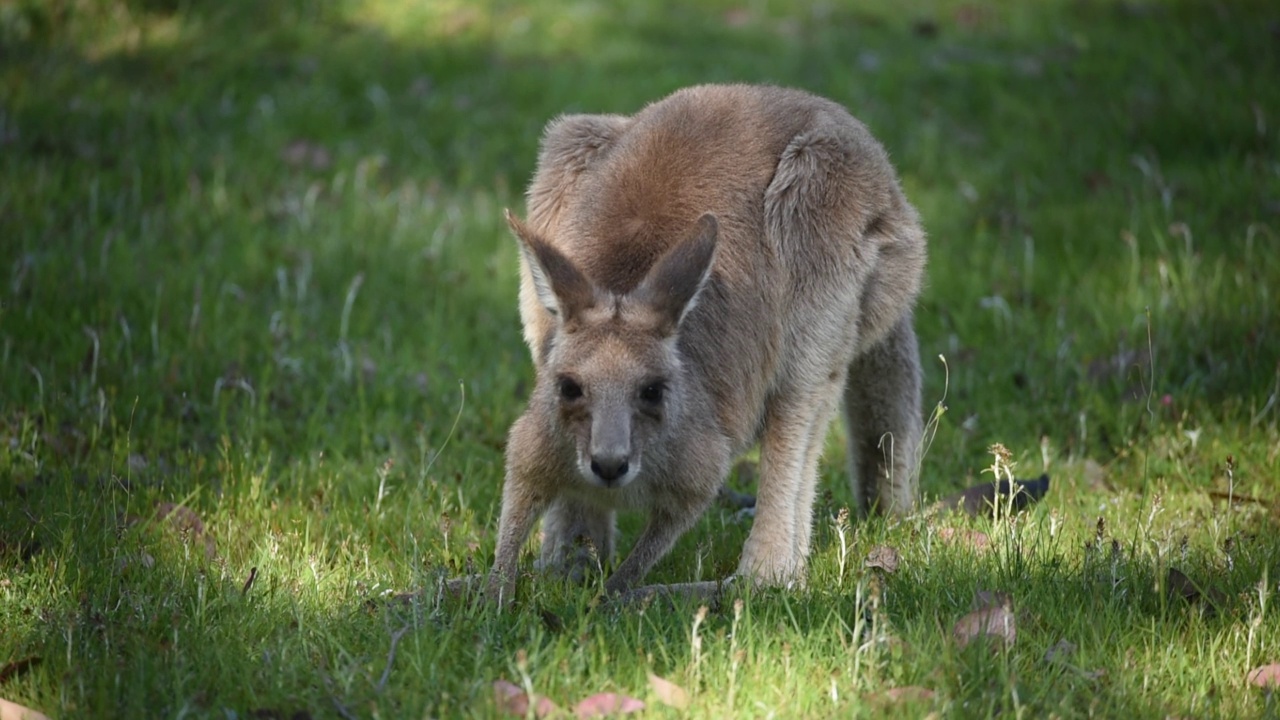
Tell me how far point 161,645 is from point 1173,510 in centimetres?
330

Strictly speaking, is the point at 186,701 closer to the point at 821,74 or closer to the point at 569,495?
the point at 569,495

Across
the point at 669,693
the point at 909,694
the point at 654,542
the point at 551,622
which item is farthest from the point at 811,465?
the point at 669,693

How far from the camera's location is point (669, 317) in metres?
3.93

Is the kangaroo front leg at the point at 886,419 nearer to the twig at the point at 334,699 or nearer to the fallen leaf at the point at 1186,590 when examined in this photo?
the fallen leaf at the point at 1186,590

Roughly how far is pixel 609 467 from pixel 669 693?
2.26 feet

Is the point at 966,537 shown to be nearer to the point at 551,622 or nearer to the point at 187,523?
the point at 551,622

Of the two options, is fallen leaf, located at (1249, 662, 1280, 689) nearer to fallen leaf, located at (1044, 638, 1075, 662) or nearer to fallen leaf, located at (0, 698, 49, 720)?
fallen leaf, located at (1044, 638, 1075, 662)

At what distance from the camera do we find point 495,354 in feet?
20.6

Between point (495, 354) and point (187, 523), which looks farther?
point (495, 354)

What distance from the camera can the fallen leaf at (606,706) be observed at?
3.10 meters

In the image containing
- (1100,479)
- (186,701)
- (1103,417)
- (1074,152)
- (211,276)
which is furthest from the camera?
(1074,152)

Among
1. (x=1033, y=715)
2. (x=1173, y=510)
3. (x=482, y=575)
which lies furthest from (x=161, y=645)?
(x=1173, y=510)

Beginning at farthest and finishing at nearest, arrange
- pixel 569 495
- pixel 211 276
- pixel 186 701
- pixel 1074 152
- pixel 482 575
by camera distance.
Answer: pixel 1074 152 → pixel 211 276 → pixel 569 495 → pixel 482 575 → pixel 186 701

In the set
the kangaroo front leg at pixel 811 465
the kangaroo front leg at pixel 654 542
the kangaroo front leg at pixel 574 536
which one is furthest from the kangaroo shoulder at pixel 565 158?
the kangaroo front leg at pixel 654 542
